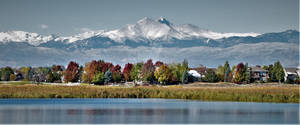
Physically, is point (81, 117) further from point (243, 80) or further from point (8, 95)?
point (243, 80)

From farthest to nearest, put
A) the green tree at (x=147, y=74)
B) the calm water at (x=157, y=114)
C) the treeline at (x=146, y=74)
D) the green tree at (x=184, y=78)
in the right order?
the green tree at (x=184, y=78)
the green tree at (x=147, y=74)
the treeline at (x=146, y=74)
the calm water at (x=157, y=114)

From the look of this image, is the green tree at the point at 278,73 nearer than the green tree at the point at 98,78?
No

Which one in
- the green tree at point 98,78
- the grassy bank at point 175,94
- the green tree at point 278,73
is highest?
the green tree at point 278,73

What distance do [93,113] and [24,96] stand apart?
23425mm

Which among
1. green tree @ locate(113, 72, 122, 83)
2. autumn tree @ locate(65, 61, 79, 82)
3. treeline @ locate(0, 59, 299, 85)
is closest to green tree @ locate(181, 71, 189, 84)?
treeline @ locate(0, 59, 299, 85)

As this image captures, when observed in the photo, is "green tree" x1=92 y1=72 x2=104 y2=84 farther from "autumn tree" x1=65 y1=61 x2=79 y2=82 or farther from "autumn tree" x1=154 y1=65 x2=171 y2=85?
"autumn tree" x1=65 y1=61 x2=79 y2=82

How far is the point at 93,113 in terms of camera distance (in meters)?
50.9

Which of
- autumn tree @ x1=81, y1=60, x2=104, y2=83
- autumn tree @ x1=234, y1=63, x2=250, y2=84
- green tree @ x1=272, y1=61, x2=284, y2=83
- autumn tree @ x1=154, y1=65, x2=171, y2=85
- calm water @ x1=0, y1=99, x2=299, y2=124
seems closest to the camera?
calm water @ x1=0, y1=99, x2=299, y2=124

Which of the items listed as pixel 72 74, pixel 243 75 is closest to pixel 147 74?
pixel 72 74

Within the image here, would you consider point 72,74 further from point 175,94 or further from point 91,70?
point 175,94

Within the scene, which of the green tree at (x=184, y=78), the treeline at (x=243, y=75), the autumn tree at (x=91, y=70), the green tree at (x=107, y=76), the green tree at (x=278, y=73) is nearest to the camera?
the green tree at (x=107, y=76)

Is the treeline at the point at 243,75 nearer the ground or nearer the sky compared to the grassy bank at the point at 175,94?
nearer the sky

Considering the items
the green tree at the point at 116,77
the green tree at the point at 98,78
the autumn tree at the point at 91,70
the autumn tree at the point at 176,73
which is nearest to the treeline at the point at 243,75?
the autumn tree at the point at 176,73

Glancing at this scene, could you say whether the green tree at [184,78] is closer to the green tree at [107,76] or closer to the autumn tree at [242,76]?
the autumn tree at [242,76]
